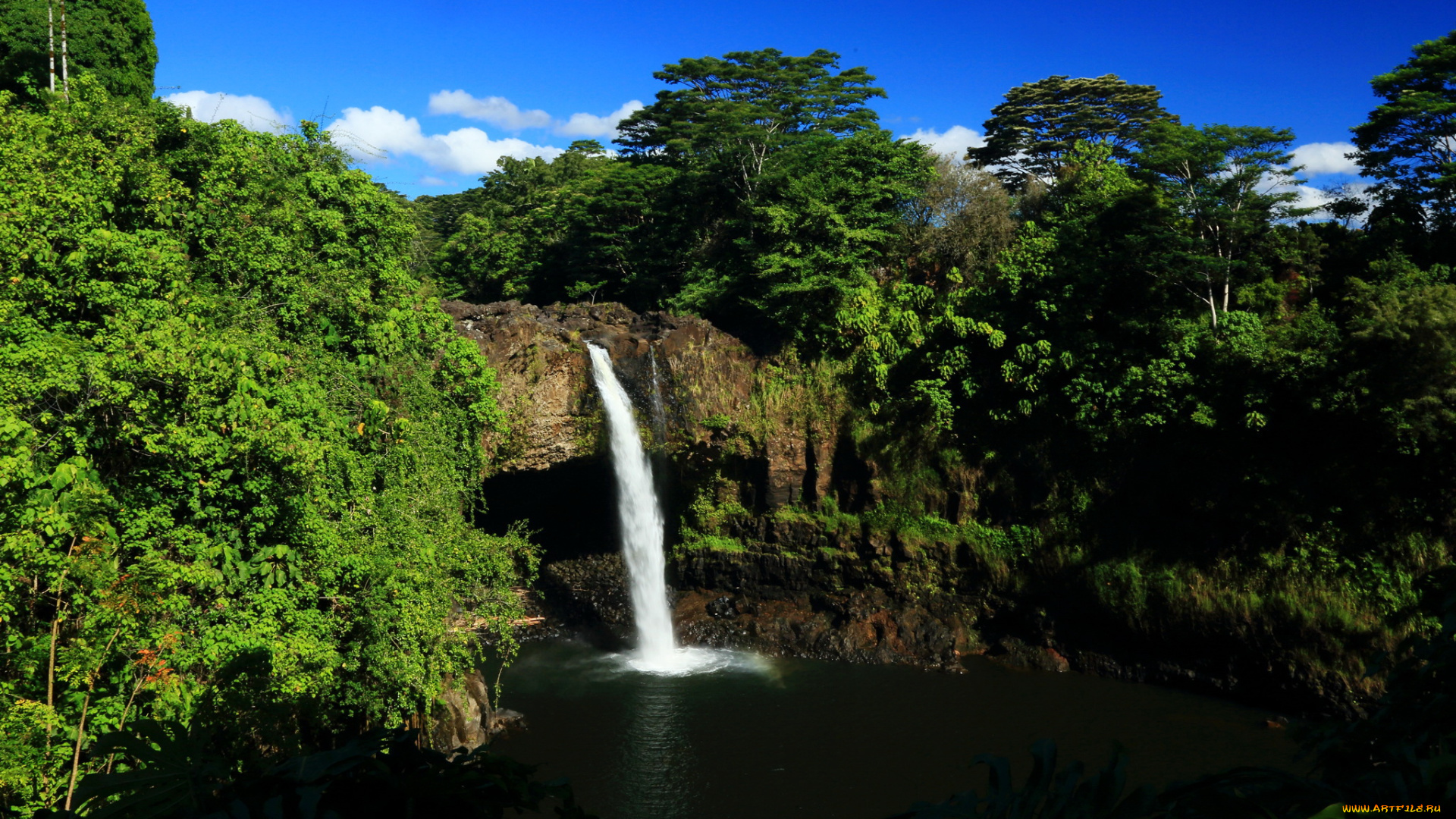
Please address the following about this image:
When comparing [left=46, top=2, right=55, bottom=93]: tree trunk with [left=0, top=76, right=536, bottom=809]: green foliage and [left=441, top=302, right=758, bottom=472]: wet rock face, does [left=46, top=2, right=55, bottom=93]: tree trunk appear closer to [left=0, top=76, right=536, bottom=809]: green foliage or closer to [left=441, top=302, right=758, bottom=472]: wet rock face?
[left=0, top=76, right=536, bottom=809]: green foliage

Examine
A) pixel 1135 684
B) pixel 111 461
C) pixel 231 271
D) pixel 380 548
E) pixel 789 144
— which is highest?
pixel 789 144

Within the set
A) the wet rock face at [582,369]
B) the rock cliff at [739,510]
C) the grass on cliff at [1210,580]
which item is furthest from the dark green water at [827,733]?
the wet rock face at [582,369]

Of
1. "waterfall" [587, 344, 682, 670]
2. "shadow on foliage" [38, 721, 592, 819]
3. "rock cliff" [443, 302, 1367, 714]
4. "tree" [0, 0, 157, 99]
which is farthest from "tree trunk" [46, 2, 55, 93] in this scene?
"shadow on foliage" [38, 721, 592, 819]

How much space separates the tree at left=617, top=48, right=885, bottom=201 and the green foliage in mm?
12556

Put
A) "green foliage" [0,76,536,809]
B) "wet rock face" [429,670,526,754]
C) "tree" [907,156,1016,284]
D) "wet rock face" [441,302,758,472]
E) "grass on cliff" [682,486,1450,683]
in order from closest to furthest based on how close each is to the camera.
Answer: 1. "green foliage" [0,76,536,809]
2. "wet rock face" [429,670,526,754]
3. "grass on cliff" [682,486,1450,683]
4. "wet rock face" [441,302,758,472]
5. "tree" [907,156,1016,284]

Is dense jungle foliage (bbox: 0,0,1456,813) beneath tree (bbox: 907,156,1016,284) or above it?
beneath

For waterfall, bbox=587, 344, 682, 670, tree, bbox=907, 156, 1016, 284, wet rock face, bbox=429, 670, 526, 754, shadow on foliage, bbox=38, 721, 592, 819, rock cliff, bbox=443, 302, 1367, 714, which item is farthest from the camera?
tree, bbox=907, 156, 1016, 284

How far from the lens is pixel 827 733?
1566 centimetres

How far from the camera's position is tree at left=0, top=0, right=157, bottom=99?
1703 centimetres

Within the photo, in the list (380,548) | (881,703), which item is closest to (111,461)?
(380,548)

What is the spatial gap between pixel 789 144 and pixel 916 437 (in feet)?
30.9

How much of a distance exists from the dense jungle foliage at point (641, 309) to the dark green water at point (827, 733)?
2262 millimetres

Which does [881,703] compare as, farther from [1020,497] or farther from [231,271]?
[231,271]

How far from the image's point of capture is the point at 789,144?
2483 centimetres
